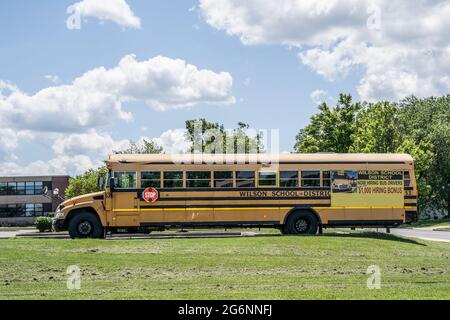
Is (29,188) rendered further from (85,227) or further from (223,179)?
(223,179)

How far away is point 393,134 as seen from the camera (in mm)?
57094

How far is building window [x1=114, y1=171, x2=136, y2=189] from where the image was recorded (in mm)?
23764

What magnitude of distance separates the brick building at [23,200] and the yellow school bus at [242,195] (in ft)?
Answer: 211

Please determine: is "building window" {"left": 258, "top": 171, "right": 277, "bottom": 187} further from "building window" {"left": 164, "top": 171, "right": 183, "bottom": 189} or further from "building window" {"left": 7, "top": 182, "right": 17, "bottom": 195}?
"building window" {"left": 7, "top": 182, "right": 17, "bottom": 195}

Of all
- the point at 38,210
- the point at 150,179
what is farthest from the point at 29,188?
the point at 150,179

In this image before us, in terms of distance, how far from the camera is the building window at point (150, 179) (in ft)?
78.0

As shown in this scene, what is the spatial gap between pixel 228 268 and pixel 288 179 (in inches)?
350

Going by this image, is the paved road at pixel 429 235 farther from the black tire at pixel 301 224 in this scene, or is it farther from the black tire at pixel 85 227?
the black tire at pixel 85 227

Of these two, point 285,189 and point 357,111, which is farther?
point 357,111

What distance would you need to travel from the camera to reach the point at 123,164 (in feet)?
78.0

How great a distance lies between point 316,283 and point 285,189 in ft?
36.6

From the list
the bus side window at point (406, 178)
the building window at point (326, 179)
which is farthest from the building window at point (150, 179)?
the bus side window at point (406, 178)

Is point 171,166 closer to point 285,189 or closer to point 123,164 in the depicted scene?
point 123,164
